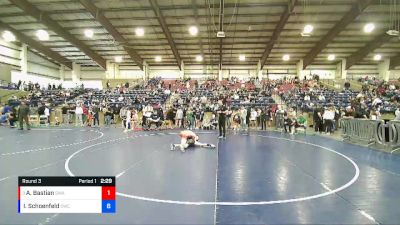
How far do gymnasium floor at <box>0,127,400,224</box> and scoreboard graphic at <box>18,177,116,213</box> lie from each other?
1476 millimetres

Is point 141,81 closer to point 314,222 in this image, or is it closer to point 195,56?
point 195,56

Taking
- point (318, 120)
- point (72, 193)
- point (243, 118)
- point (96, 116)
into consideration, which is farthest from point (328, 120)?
point (72, 193)

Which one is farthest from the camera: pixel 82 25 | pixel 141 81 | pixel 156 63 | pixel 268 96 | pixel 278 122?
pixel 156 63

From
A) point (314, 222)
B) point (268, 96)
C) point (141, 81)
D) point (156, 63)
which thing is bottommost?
point (314, 222)

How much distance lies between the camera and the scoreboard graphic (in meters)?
2.71

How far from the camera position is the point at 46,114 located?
22.4 meters

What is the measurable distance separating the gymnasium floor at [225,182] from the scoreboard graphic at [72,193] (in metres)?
1.48

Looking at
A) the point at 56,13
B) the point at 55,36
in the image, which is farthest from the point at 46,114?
the point at 55,36

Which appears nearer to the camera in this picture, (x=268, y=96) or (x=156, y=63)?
(x=268, y=96)

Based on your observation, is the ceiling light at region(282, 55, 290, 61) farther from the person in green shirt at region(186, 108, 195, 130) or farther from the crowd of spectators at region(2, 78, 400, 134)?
the person in green shirt at region(186, 108, 195, 130)

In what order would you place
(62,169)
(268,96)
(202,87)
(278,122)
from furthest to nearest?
(202,87), (268,96), (278,122), (62,169)

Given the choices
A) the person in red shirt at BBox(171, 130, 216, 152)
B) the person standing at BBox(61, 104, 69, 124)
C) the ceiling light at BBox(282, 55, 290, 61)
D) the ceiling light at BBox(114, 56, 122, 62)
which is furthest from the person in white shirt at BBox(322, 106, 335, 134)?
the ceiling light at BBox(114, 56, 122, 62)

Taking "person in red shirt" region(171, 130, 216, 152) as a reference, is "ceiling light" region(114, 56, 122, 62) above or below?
above

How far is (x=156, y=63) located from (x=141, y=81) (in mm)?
4755
